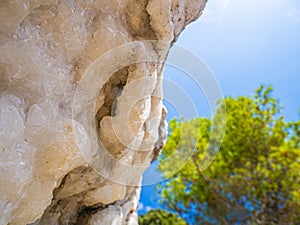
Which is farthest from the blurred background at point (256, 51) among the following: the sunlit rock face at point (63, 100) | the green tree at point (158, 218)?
the sunlit rock face at point (63, 100)

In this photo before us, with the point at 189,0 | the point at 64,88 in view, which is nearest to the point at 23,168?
the point at 64,88

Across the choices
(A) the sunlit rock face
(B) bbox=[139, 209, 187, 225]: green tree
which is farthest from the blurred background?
(A) the sunlit rock face

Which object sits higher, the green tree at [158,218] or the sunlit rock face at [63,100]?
the green tree at [158,218]

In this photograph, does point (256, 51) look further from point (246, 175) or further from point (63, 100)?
point (63, 100)

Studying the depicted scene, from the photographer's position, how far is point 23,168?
0.68 meters

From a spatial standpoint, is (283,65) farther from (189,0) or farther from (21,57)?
(21,57)

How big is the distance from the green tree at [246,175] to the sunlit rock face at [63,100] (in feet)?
7.56

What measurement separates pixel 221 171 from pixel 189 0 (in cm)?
314

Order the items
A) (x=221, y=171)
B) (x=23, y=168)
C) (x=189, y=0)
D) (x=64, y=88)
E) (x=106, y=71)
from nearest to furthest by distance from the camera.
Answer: (x=23, y=168) → (x=64, y=88) → (x=106, y=71) → (x=189, y=0) → (x=221, y=171)

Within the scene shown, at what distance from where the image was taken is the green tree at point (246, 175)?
11.6ft

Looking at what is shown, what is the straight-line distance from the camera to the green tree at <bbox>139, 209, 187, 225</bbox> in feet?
10.7

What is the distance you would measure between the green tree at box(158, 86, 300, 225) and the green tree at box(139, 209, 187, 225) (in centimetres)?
65

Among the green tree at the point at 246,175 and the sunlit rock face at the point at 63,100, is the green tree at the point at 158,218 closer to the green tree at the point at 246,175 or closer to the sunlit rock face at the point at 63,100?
the green tree at the point at 246,175

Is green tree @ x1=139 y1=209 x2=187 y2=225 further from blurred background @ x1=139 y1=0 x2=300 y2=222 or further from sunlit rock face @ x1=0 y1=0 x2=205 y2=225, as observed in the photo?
sunlit rock face @ x1=0 y1=0 x2=205 y2=225
